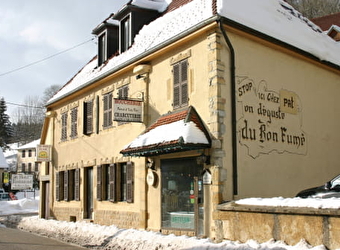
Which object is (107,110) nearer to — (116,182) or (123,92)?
(123,92)

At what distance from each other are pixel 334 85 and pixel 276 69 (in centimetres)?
351

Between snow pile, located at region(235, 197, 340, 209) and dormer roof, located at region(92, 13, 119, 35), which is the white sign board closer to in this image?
dormer roof, located at region(92, 13, 119, 35)

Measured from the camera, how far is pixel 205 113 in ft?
40.1

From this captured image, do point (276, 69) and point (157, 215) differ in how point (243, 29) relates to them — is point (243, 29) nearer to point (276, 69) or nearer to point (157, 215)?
point (276, 69)

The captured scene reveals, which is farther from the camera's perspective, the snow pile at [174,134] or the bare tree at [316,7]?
the bare tree at [316,7]

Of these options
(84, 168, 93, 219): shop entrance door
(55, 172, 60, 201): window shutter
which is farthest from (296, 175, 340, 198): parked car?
(55, 172, 60, 201): window shutter

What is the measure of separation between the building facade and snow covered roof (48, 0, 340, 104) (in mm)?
53

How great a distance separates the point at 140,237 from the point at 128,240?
0.38 metres

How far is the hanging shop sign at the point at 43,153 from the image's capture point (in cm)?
2144

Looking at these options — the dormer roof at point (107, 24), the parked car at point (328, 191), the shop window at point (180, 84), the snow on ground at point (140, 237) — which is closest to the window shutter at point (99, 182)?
the snow on ground at point (140, 237)

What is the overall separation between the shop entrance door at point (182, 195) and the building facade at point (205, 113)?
0.10 feet

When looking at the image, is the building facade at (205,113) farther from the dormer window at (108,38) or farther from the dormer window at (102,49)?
the dormer window at (102,49)

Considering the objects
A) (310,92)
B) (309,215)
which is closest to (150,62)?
(310,92)

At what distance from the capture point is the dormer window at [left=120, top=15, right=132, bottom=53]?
17391 millimetres
